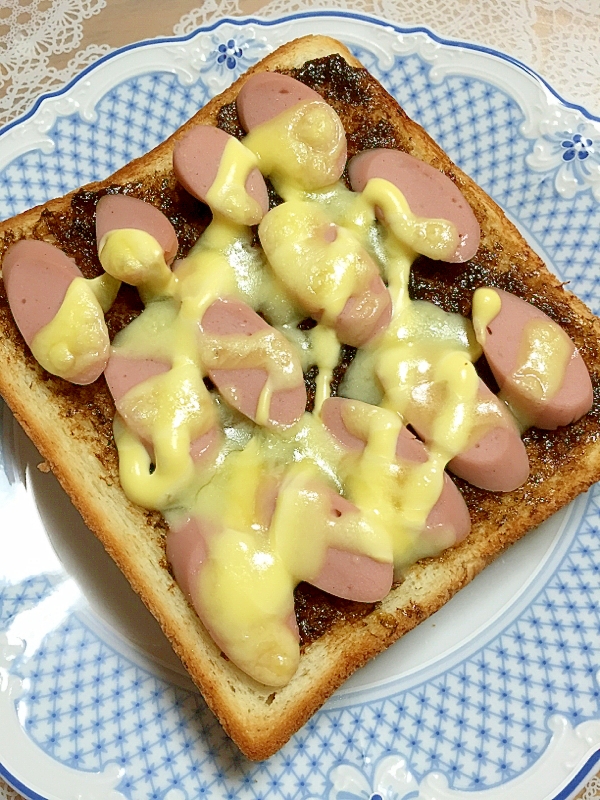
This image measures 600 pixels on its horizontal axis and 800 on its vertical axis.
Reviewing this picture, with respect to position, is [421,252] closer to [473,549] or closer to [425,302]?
[425,302]

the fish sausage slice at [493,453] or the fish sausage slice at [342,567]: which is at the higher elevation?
the fish sausage slice at [493,453]

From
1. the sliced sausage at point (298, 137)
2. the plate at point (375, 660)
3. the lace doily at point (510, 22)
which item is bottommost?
the plate at point (375, 660)

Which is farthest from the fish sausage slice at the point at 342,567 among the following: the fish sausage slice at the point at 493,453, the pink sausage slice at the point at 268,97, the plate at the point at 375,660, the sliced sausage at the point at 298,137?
the pink sausage slice at the point at 268,97

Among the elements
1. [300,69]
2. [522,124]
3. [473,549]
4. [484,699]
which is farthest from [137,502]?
[522,124]

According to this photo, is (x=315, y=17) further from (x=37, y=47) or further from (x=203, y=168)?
(x=37, y=47)

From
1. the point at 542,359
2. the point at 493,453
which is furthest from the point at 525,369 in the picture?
the point at 493,453

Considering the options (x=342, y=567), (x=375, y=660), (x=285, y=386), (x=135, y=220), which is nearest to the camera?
(x=342, y=567)

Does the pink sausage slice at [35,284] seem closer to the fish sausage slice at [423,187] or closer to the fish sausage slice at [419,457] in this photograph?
the fish sausage slice at [419,457]
